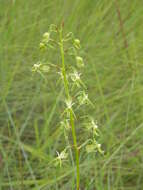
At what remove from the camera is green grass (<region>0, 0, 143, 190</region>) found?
3086 millimetres

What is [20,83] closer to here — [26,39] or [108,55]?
[26,39]

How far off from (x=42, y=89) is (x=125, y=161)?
1.00m

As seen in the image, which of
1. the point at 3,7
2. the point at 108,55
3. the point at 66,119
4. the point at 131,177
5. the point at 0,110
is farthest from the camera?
the point at 3,7

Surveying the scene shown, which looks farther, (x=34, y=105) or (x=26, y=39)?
(x=26, y=39)

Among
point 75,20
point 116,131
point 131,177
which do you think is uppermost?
point 75,20

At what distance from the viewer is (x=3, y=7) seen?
4285 mm

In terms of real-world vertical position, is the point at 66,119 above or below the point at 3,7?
below

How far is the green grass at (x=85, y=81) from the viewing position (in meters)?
3.09

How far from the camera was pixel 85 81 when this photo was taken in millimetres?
3283

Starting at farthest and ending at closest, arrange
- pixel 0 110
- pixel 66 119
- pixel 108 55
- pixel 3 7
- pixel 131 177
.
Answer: pixel 3 7, pixel 108 55, pixel 0 110, pixel 131 177, pixel 66 119

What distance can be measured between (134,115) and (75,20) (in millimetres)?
1285

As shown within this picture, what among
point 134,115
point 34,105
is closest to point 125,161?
point 134,115

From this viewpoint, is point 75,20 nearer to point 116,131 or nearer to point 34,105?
point 34,105

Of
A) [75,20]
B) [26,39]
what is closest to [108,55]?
[75,20]
